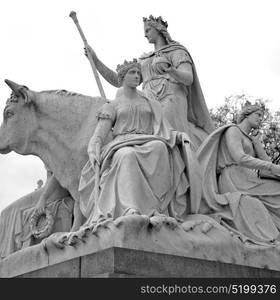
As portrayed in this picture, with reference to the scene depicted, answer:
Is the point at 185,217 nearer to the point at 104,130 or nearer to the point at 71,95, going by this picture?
the point at 104,130

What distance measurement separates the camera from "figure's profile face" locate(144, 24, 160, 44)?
1013cm

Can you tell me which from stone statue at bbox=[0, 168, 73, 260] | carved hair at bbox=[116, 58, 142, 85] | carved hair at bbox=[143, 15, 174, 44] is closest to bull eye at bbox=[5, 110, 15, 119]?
stone statue at bbox=[0, 168, 73, 260]

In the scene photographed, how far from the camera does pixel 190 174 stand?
26.3ft

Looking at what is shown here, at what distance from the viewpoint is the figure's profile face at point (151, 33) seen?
33.2 ft

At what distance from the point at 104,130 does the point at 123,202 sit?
1.28 metres

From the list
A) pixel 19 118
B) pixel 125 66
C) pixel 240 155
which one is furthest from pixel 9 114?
pixel 240 155

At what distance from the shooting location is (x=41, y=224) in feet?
29.6

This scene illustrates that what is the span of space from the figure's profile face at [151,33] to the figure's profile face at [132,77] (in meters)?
1.99

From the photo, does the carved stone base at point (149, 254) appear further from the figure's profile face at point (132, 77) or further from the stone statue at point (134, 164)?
the figure's profile face at point (132, 77)

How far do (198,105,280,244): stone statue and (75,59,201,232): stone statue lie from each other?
681mm

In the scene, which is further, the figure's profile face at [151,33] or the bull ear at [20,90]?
the figure's profile face at [151,33]

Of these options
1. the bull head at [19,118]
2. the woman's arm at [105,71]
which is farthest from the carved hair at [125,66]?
the woman's arm at [105,71]

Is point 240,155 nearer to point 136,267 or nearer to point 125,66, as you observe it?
point 125,66

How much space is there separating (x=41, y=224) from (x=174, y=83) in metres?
2.80
